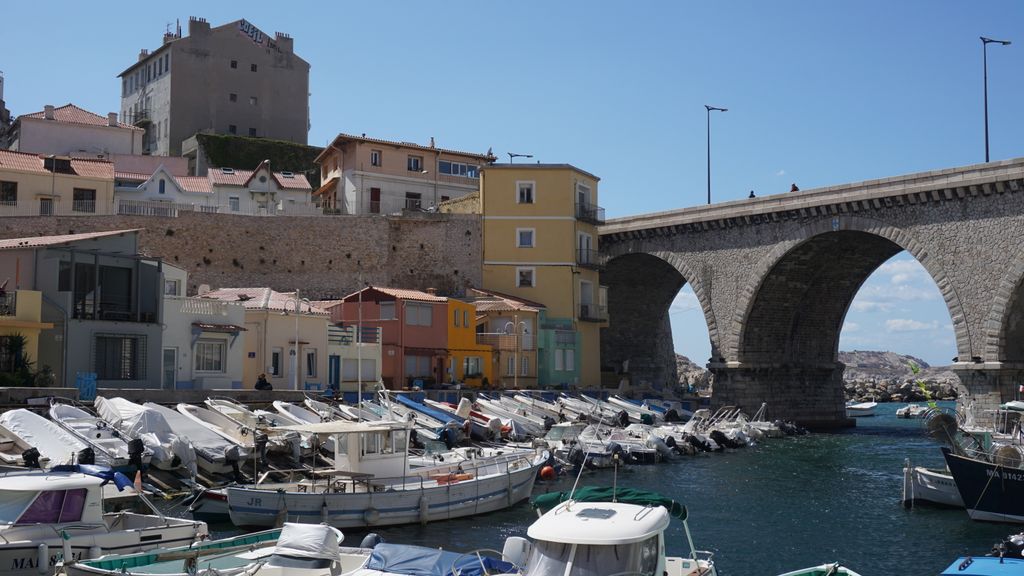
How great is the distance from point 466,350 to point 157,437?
2394cm

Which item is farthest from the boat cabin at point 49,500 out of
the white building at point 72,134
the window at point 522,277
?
the white building at point 72,134

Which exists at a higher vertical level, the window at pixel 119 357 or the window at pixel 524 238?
the window at pixel 524 238

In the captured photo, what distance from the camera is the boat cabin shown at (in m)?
17.3

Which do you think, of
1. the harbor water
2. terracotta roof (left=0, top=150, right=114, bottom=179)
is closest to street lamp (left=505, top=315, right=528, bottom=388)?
the harbor water

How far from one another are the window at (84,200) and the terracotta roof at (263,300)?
33.4ft

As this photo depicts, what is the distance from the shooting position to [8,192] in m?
51.7

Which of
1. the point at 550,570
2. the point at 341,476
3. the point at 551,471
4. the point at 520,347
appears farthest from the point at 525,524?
the point at 520,347

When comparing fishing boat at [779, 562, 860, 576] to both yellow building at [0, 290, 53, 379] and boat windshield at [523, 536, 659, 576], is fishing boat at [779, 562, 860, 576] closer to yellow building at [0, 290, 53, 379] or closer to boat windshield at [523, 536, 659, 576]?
boat windshield at [523, 536, 659, 576]

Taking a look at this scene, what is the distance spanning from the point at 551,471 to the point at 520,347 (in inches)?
808

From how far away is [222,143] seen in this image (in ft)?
236

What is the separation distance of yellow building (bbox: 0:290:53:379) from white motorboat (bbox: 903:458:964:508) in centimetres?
2547

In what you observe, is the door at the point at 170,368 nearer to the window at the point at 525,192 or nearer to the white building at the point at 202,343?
the white building at the point at 202,343

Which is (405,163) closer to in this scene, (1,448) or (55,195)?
(55,195)

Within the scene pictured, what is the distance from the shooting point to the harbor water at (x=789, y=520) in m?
22.9
